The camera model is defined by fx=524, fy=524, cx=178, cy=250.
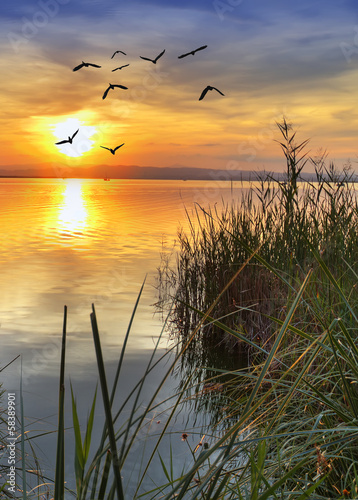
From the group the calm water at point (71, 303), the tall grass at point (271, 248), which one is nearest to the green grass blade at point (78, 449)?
the calm water at point (71, 303)

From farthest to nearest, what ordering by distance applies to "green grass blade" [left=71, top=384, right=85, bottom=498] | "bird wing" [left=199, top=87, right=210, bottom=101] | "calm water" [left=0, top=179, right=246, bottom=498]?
1. "calm water" [left=0, top=179, right=246, bottom=498]
2. "bird wing" [left=199, top=87, right=210, bottom=101]
3. "green grass blade" [left=71, top=384, right=85, bottom=498]

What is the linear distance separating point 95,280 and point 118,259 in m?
2.24

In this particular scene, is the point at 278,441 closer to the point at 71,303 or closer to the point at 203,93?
the point at 203,93

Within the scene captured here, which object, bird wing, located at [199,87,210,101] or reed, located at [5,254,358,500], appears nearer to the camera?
reed, located at [5,254,358,500]

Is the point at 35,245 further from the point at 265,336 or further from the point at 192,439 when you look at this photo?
the point at 192,439

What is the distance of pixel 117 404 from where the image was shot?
4430 mm

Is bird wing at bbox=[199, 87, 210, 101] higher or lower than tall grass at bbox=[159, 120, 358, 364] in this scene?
higher

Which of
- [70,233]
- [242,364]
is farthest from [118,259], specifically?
[242,364]

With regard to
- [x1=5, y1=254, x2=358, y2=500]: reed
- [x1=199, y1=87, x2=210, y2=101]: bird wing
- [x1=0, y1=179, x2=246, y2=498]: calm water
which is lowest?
[x1=0, y1=179, x2=246, y2=498]: calm water

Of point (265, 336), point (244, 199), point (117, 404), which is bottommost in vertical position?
point (117, 404)

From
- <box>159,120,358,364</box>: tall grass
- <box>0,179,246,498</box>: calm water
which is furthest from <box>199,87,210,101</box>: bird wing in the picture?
<box>0,179,246,498</box>: calm water

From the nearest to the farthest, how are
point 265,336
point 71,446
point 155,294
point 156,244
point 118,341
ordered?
point 71,446
point 265,336
point 118,341
point 155,294
point 156,244

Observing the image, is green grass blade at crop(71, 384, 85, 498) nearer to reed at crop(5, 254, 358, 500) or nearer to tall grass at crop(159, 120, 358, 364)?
reed at crop(5, 254, 358, 500)

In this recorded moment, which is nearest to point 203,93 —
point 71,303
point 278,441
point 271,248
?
point 271,248
